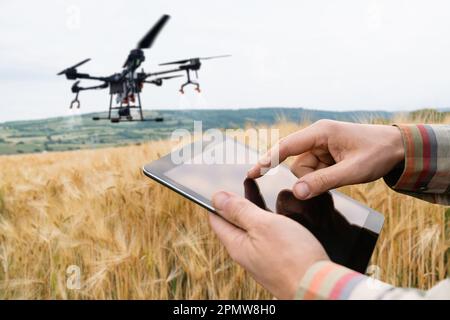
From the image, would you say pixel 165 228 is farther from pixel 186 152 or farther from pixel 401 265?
pixel 401 265

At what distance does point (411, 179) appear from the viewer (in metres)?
0.95

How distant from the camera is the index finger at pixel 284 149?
0.93m

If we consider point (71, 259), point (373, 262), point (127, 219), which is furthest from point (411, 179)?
point (71, 259)

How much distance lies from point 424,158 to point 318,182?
27cm

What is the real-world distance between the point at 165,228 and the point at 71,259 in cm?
34

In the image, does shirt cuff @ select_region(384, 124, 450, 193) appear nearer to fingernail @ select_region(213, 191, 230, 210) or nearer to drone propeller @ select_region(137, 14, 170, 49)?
fingernail @ select_region(213, 191, 230, 210)

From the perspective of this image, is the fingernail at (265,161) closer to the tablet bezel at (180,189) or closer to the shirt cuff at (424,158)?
the tablet bezel at (180,189)

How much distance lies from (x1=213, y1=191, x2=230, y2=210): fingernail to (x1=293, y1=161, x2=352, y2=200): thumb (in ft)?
0.54

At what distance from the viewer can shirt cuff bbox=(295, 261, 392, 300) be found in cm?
54

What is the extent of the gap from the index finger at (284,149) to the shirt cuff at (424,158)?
0.64ft

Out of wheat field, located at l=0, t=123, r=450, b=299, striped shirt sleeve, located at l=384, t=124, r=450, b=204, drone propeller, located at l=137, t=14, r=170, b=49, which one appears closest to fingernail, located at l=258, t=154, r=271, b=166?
striped shirt sleeve, located at l=384, t=124, r=450, b=204

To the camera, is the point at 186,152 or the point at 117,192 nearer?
the point at 186,152

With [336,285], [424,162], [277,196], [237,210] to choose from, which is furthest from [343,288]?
[424,162]

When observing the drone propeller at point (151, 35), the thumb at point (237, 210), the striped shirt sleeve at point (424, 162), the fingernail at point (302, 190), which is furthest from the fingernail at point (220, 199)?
the drone propeller at point (151, 35)
